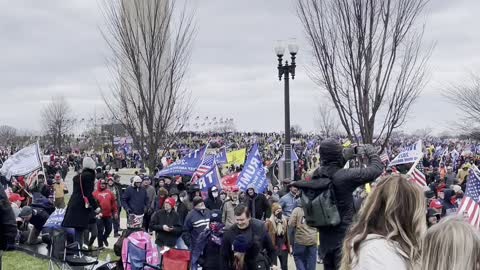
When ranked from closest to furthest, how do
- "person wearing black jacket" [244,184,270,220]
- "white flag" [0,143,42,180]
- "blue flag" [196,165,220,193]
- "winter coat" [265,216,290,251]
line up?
"winter coat" [265,216,290,251], "person wearing black jacket" [244,184,270,220], "blue flag" [196,165,220,193], "white flag" [0,143,42,180]

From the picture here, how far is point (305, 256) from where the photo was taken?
1086cm

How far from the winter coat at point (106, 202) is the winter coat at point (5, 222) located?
8368mm

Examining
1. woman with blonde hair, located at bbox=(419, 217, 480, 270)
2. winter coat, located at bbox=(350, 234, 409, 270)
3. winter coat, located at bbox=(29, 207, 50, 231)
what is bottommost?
winter coat, located at bbox=(29, 207, 50, 231)

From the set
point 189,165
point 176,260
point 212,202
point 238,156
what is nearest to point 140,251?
point 176,260

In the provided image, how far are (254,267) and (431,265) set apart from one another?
16.1ft

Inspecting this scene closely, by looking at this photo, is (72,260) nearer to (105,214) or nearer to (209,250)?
(209,250)

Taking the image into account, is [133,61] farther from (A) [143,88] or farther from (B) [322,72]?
(B) [322,72]

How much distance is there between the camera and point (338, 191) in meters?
5.64

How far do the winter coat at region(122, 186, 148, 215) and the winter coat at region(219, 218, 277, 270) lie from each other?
7335 mm

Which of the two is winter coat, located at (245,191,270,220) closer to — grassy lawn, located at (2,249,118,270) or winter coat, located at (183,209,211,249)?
winter coat, located at (183,209,211,249)

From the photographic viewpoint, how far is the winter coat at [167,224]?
11.8 m

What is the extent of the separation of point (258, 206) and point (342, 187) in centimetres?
850

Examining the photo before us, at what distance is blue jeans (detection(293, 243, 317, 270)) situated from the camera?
10.8 meters

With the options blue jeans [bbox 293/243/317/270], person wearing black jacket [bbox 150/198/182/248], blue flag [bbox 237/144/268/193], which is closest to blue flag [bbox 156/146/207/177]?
blue flag [bbox 237/144/268/193]
